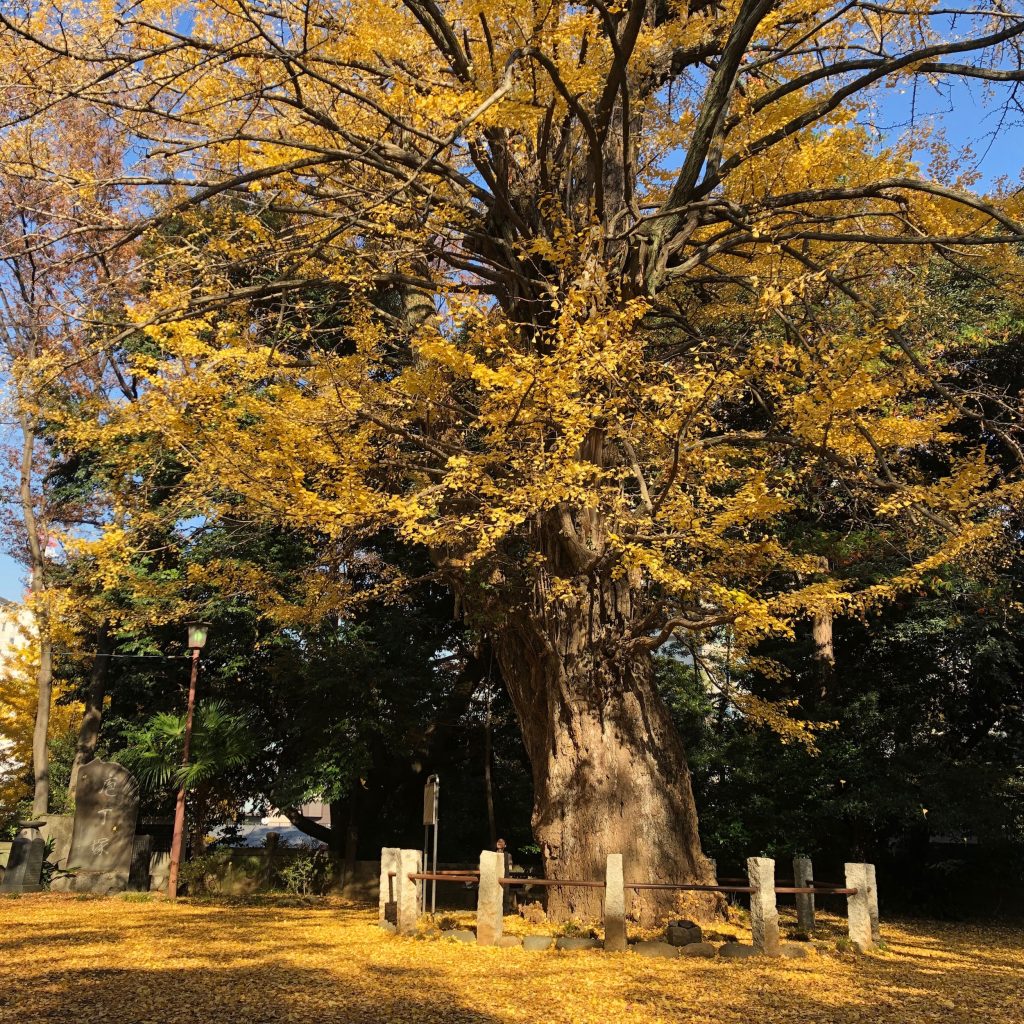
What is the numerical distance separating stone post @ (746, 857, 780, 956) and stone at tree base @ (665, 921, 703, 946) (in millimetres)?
475

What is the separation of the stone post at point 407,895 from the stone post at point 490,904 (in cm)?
74

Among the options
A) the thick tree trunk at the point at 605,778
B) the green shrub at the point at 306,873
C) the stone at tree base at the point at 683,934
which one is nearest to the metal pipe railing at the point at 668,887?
the stone at tree base at the point at 683,934

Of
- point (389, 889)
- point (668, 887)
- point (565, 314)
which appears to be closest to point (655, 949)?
point (668, 887)

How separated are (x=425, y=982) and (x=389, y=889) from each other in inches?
108

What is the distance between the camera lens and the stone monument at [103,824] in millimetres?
11953

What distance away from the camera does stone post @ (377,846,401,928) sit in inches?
301

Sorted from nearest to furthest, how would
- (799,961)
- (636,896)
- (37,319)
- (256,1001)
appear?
(256,1001), (799,961), (636,896), (37,319)

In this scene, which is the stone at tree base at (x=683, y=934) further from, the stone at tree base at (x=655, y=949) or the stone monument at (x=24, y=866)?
the stone monument at (x=24, y=866)

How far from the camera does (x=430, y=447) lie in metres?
7.88

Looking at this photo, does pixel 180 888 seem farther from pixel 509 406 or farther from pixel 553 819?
pixel 509 406

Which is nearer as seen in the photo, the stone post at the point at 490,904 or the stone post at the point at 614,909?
the stone post at the point at 614,909

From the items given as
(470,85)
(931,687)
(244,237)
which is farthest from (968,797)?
(244,237)

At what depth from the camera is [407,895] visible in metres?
7.29

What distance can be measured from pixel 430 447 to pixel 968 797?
8.33 meters
